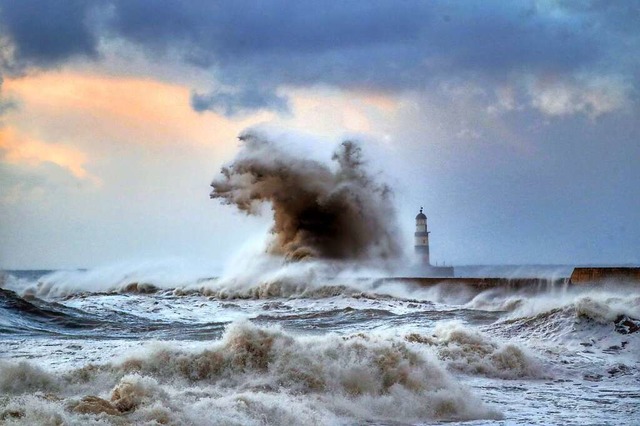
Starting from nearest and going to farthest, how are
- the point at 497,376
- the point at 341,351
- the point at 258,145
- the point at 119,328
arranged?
the point at 341,351
the point at 497,376
the point at 119,328
the point at 258,145

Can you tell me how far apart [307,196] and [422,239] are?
10.3 meters

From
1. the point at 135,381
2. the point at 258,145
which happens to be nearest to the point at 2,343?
the point at 135,381

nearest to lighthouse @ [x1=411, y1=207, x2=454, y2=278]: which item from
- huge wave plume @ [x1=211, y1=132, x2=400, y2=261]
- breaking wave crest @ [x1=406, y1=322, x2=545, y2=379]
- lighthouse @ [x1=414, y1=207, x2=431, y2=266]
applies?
lighthouse @ [x1=414, y1=207, x2=431, y2=266]

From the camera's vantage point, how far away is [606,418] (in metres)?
8.12

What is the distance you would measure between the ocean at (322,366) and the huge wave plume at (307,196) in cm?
1221

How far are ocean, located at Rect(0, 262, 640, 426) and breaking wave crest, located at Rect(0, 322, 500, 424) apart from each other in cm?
2

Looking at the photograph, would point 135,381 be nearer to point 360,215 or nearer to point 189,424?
point 189,424

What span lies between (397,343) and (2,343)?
6418mm

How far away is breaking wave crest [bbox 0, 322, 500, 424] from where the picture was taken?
690 cm

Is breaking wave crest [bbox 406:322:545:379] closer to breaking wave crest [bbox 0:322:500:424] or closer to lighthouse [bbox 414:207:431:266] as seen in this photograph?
breaking wave crest [bbox 0:322:500:424]

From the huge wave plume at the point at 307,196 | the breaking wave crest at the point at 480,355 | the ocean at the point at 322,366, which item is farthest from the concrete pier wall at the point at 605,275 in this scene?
the huge wave plume at the point at 307,196

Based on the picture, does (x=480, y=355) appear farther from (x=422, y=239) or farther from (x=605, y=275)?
(x=422, y=239)

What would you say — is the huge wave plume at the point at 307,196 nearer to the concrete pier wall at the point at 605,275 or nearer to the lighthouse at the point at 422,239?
the lighthouse at the point at 422,239

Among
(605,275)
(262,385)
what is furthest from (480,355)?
(605,275)
